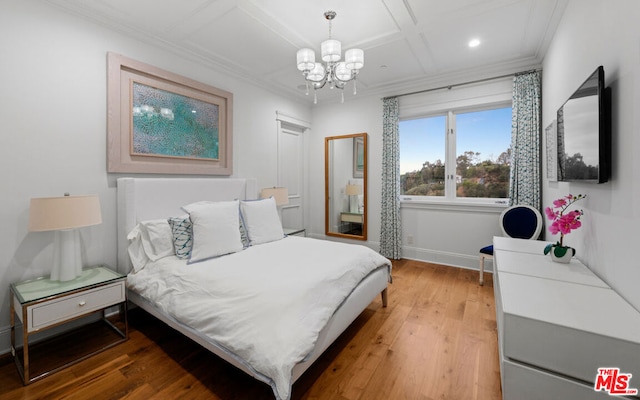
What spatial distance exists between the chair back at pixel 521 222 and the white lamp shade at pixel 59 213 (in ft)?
13.9

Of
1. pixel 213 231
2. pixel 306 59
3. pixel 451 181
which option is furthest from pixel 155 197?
pixel 451 181

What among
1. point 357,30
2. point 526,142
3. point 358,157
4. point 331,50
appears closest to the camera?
point 331,50

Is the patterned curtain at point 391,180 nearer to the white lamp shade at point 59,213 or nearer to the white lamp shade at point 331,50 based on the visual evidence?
the white lamp shade at point 331,50

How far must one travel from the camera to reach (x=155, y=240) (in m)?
2.50

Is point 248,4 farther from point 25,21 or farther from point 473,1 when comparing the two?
point 473,1

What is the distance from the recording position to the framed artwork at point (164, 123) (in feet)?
8.44

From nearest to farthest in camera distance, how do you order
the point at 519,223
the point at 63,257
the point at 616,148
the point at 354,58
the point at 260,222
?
the point at 616,148 → the point at 63,257 → the point at 354,58 → the point at 260,222 → the point at 519,223

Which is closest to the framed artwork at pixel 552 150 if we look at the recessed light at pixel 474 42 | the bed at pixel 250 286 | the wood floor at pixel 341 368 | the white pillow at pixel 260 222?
the recessed light at pixel 474 42

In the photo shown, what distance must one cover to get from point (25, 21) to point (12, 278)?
1.97 metres

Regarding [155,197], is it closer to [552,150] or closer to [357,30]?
[357,30]

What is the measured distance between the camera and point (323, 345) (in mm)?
1786

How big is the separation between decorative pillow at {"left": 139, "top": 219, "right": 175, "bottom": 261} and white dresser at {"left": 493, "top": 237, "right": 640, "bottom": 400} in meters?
2.61

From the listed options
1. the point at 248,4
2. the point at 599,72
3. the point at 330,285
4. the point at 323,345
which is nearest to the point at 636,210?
the point at 599,72

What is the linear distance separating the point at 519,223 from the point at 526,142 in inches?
40.0
